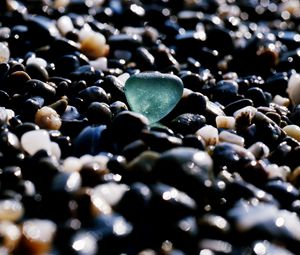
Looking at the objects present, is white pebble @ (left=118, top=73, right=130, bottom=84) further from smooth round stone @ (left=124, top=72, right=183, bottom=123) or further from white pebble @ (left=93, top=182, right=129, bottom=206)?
white pebble @ (left=93, top=182, right=129, bottom=206)

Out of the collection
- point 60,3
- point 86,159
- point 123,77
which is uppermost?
point 86,159

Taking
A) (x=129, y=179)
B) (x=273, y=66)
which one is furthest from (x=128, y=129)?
(x=273, y=66)

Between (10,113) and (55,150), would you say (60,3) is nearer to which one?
(10,113)

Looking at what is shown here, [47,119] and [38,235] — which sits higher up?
[38,235]

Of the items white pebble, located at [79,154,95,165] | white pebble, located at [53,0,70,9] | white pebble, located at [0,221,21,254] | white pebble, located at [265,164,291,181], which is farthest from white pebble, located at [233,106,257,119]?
white pebble, located at [53,0,70,9]

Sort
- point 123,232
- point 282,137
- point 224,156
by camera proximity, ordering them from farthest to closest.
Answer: point 282,137 → point 224,156 → point 123,232

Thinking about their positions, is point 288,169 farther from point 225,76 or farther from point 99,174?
point 225,76

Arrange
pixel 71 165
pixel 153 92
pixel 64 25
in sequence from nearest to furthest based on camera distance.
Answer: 1. pixel 71 165
2. pixel 153 92
3. pixel 64 25

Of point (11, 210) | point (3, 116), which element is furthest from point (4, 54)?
point (11, 210)
